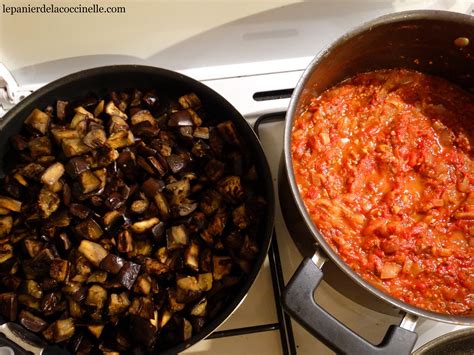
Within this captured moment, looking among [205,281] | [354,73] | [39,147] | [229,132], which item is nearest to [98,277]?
[205,281]

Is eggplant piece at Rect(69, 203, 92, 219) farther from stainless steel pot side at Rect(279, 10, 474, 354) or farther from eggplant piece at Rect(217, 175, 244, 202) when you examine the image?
stainless steel pot side at Rect(279, 10, 474, 354)

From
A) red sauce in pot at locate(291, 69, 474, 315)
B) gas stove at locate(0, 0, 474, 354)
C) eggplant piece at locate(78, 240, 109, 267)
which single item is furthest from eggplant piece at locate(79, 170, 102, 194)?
red sauce in pot at locate(291, 69, 474, 315)

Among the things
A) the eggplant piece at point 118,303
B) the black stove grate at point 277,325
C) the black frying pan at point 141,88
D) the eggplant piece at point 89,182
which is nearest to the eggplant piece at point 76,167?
the eggplant piece at point 89,182

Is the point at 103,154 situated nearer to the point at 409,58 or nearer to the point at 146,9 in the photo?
the point at 146,9

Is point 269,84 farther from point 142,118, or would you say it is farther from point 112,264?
point 112,264

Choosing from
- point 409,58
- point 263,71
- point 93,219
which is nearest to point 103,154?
point 93,219
